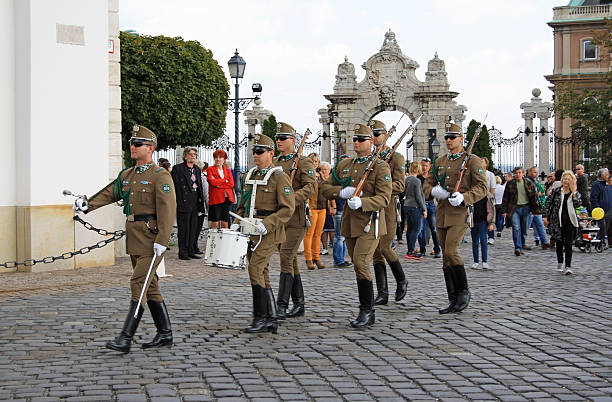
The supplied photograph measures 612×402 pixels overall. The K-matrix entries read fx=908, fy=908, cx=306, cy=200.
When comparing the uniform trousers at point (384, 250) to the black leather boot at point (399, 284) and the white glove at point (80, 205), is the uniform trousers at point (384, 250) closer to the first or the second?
the black leather boot at point (399, 284)

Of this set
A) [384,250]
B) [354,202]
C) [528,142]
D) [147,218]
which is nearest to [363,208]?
[354,202]

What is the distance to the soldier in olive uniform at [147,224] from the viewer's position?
7934 mm

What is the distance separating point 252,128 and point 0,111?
30.1 meters

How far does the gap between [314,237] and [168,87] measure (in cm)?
826

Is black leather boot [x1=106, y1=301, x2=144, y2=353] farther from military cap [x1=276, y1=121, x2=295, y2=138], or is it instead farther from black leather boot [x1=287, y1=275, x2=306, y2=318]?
military cap [x1=276, y1=121, x2=295, y2=138]

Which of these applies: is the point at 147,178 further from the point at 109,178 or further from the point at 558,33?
the point at 558,33

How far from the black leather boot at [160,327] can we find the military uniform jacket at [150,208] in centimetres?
48

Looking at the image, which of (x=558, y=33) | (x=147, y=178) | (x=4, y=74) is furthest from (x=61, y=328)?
(x=558, y=33)

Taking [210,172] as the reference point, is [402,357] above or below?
below

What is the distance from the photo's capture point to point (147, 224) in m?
8.02

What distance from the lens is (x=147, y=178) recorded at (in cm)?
805

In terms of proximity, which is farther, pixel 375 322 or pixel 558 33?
pixel 558 33

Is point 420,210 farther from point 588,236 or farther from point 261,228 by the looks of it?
point 261,228

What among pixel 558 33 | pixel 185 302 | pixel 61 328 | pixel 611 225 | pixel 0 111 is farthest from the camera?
pixel 558 33
